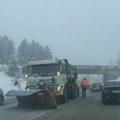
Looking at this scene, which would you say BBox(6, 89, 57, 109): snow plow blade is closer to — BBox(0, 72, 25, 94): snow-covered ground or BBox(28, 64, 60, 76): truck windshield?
BBox(28, 64, 60, 76): truck windshield

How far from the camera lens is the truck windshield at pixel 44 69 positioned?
82.2 feet

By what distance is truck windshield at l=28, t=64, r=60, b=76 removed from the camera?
2505cm

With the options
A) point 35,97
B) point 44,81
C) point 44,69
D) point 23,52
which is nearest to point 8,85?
point 44,69

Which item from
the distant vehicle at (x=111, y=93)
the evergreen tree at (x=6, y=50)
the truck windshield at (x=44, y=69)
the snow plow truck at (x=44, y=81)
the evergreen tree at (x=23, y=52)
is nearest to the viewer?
the snow plow truck at (x=44, y=81)

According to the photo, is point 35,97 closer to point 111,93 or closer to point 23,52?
point 111,93

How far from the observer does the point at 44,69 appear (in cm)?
2525

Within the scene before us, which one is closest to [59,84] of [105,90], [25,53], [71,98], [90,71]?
[105,90]

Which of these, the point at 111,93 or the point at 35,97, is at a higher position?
the point at 111,93

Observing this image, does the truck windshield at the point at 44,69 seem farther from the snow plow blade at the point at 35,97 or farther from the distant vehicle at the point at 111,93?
the distant vehicle at the point at 111,93

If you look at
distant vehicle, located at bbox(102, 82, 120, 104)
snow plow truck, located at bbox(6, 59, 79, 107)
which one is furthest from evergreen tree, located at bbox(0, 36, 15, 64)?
distant vehicle, located at bbox(102, 82, 120, 104)

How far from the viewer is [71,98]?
32594mm

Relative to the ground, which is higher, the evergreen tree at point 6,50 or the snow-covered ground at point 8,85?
the evergreen tree at point 6,50

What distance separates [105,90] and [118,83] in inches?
58.1

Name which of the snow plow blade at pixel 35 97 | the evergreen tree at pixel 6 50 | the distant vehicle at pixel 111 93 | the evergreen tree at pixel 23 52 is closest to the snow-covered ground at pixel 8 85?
the distant vehicle at pixel 111 93
